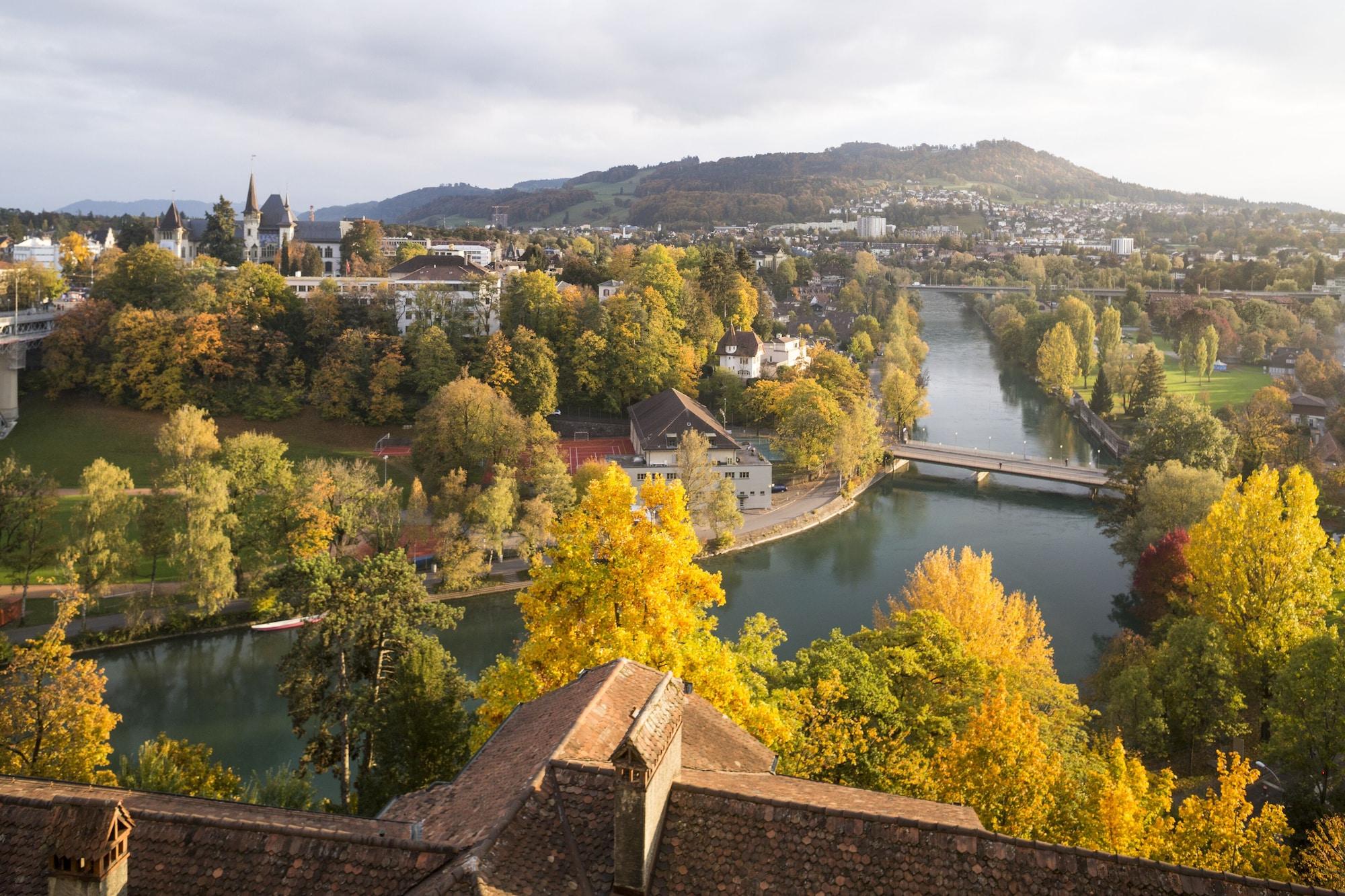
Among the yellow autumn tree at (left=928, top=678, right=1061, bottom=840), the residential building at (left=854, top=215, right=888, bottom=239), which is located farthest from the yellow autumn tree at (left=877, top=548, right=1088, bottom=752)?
the residential building at (left=854, top=215, right=888, bottom=239)

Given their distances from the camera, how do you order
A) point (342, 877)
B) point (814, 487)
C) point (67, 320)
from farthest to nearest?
point (67, 320)
point (814, 487)
point (342, 877)

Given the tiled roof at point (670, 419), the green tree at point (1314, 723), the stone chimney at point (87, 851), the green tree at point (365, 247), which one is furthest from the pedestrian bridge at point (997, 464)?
the stone chimney at point (87, 851)

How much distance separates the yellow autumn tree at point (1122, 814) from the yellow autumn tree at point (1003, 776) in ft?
1.49

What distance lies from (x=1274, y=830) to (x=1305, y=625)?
9353 millimetres

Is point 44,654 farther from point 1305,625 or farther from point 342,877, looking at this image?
point 1305,625

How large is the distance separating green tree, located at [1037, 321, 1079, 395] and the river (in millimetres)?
8281

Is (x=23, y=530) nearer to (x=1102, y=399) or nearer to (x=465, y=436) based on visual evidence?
(x=465, y=436)

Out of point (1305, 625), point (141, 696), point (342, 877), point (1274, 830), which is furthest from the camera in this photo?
point (141, 696)

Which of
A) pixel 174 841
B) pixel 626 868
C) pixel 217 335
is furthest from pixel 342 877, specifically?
pixel 217 335

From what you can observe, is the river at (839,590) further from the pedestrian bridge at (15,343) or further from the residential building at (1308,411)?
the pedestrian bridge at (15,343)

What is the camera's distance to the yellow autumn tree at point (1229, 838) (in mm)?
10828

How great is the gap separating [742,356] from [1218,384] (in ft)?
99.8

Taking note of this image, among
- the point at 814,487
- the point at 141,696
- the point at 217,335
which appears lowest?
the point at 141,696

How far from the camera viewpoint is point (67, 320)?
Result: 44281 millimetres
